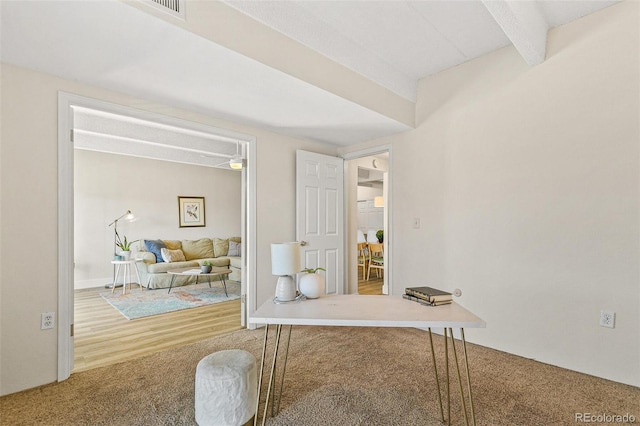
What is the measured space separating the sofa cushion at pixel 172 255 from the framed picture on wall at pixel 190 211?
0.94 meters

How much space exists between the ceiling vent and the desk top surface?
67.7 inches

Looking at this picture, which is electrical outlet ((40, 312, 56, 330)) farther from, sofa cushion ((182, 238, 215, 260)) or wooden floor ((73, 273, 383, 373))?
sofa cushion ((182, 238, 215, 260))

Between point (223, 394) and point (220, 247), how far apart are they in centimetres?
558

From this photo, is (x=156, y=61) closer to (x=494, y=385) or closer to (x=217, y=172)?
(x=494, y=385)

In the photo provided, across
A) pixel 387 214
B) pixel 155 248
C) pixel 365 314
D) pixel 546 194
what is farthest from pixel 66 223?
pixel 155 248

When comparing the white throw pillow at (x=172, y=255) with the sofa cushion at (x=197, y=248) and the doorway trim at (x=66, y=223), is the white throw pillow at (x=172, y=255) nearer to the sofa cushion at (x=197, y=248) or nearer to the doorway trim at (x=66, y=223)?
the sofa cushion at (x=197, y=248)

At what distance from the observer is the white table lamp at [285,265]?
74.4 inches

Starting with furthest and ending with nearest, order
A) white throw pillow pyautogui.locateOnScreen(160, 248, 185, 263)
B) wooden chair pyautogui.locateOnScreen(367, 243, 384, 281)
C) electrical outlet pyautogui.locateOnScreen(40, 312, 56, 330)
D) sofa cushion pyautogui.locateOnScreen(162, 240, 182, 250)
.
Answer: wooden chair pyautogui.locateOnScreen(367, 243, 384, 281), sofa cushion pyautogui.locateOnScreen(162, 240, 182, 250), white throw pillow pyautogui.locateOnScreen(160, 248, 185, 263), electrical outlet pyautogui.locateOnScreen(40, 312, 56, 330)

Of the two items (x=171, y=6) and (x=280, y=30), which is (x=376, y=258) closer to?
(x=280, y=30)

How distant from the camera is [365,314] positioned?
1.69m

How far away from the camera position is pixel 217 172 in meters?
7.75

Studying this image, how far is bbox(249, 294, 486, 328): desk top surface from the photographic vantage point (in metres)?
1.58

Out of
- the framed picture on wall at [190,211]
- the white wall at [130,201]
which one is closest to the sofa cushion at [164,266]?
the white wall at [130,201]

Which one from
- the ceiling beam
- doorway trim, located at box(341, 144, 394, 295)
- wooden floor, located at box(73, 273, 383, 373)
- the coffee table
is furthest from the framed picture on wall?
the ceiling beam
